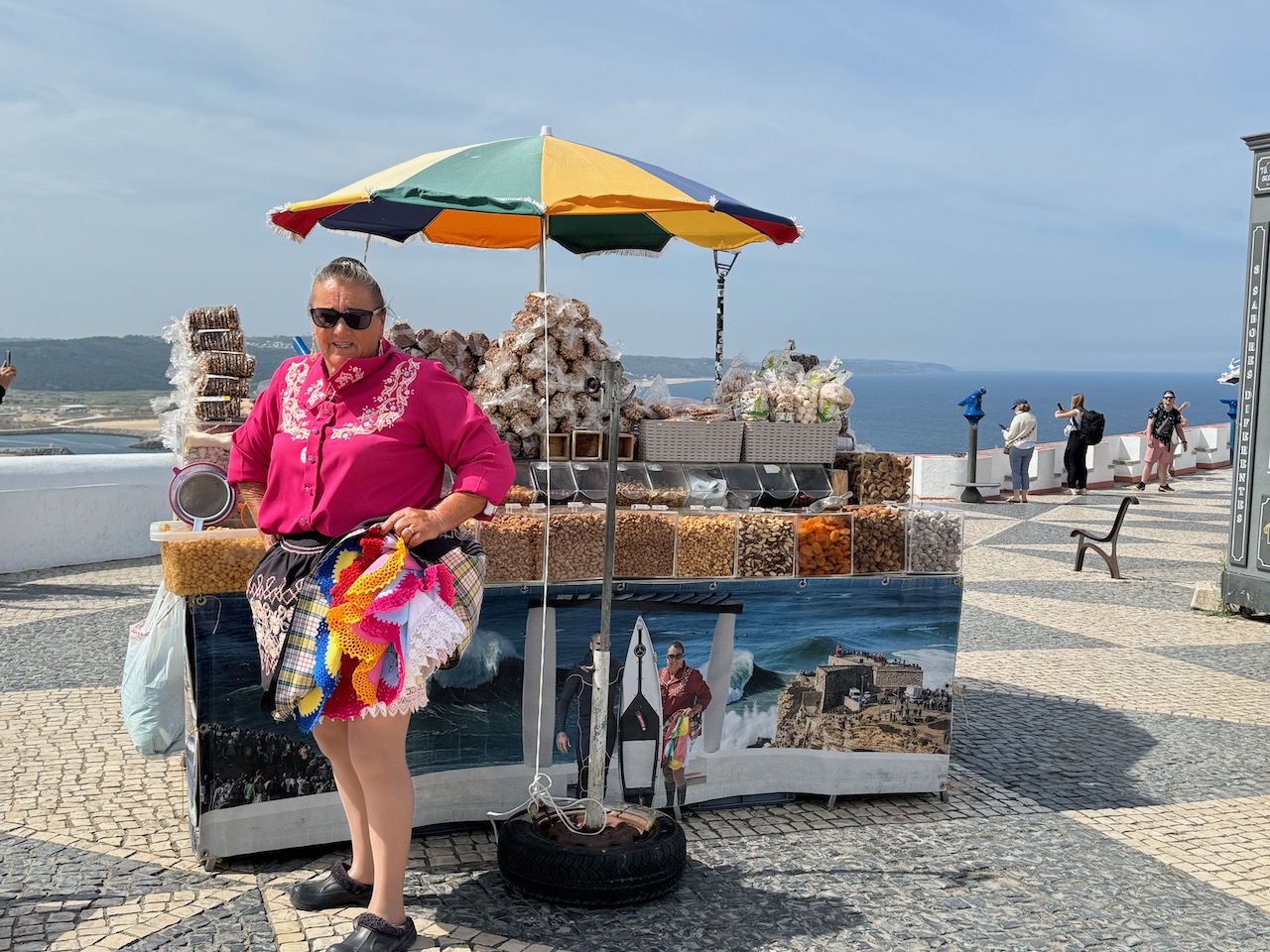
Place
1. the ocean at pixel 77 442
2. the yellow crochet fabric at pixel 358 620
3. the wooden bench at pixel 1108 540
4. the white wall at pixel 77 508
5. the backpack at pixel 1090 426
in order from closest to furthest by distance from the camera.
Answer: the yellow crochet fabric at pixel 358 620
the white wall at pixel 77 508
the wooden bench at pixel 1108 540
the ocean at pixel 77 442
the backpack at pixel 1090 426

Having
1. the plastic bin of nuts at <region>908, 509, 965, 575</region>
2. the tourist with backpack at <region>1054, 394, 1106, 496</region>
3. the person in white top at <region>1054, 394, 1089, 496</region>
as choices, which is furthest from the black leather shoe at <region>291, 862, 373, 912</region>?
the person in white top at <region>1054, 394, 1089, 496</region>

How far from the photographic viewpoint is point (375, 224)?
5.82 metres

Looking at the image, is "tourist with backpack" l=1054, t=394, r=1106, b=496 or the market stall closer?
the market stall

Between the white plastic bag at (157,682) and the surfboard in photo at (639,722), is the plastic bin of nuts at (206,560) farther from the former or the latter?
the surfboard in photo at (639,722)

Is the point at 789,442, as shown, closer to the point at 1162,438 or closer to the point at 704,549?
the point at 704,549

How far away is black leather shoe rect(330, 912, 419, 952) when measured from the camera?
3186 millimetres

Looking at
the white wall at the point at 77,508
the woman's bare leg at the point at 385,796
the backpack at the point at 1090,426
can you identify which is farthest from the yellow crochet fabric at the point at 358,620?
the backpack at the point at 1090,426

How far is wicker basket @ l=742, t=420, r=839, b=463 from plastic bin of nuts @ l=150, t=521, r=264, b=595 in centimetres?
240

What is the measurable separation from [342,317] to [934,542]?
2744 mm

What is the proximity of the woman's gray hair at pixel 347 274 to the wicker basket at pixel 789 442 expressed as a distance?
2561 millimetres

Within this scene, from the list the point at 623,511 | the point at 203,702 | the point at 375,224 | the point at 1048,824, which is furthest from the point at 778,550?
the point at 375,224

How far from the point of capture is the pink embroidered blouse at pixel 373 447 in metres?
3.14

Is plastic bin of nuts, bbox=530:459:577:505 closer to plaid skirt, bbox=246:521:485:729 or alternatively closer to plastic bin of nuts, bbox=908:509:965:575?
plastic bin of nuts, bbox=908:509:965:575

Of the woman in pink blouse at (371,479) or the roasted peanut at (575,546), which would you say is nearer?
the woman in pink blouse at (371,479)
